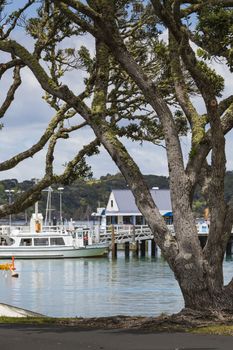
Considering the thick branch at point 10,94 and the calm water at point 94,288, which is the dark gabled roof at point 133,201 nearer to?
the calm water at point 94,288

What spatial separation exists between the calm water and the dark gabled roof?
31.1m

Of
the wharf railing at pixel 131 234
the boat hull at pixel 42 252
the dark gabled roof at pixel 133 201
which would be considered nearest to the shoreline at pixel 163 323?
the boat hull at pixel 42 252

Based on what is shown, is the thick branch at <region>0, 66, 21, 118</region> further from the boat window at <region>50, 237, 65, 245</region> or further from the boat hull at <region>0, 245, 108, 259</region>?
the boat window at <region>50, 237, 65, 245</region>

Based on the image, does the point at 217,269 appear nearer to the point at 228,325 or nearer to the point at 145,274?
the point at 228,325

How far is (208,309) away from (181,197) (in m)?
2.45

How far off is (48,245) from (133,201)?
29592 millimetres

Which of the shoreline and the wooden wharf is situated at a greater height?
the wooden wharf

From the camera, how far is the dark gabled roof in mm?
117188

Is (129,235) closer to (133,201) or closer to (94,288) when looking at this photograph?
(133,201)

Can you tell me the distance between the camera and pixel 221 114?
1983 centimetres

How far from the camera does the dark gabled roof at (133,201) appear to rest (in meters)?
117

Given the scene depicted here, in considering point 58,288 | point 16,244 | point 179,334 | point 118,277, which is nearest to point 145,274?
point 118,277

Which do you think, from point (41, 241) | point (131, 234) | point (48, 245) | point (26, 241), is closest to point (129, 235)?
point (131, 234)

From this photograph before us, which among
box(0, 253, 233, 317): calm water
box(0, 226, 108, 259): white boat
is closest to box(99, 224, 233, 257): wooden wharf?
box(0, 226, 108, 259): white boat
